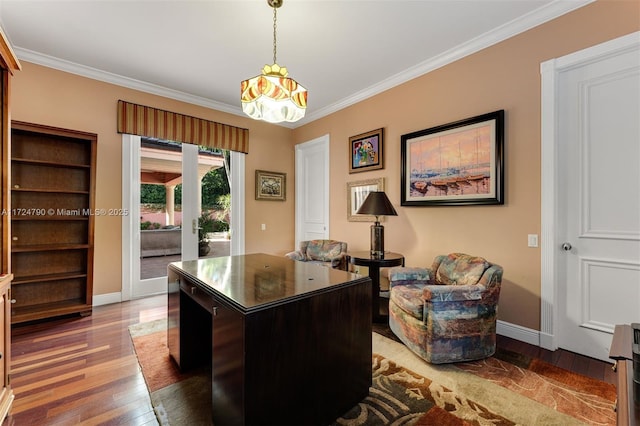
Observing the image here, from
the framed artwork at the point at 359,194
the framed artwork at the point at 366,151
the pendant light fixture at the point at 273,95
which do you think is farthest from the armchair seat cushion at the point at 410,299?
the framed artwork at the point at 366,151

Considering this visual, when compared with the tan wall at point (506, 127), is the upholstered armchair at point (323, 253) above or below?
below

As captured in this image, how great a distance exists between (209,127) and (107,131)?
1.29 meters

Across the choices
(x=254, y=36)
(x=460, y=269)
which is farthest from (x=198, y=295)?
(x=254, y=36)

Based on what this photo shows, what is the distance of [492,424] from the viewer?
1.55 meters

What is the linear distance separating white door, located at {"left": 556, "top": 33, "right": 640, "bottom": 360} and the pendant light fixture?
2.23 meters

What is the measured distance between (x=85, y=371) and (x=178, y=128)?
10.2ft

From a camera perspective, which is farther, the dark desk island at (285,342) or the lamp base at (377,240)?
the lamp base at (377,240)

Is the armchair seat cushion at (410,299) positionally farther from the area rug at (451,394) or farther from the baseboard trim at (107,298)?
the baseboard trim at (107,298)

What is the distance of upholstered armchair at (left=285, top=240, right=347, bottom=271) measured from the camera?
11.7ft

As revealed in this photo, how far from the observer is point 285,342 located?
1.31 metres

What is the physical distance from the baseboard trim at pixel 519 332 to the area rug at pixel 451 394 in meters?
0.33

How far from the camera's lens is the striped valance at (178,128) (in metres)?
3.71

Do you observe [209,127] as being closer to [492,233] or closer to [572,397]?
[492,233]

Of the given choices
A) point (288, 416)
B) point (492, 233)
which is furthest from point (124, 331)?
point (492, 233)
